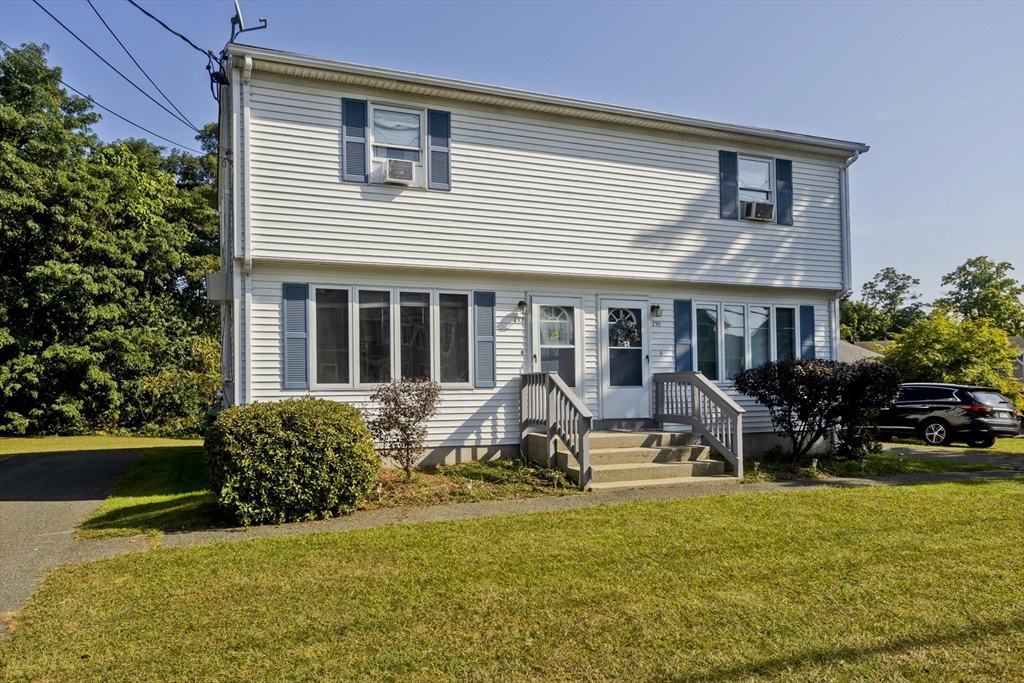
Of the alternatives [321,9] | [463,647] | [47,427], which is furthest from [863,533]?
[47,427]

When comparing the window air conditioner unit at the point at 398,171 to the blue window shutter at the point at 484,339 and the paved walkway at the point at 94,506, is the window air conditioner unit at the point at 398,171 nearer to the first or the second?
the blue window shutter at the point at 484,339

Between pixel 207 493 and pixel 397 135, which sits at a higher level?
pixel 397 135

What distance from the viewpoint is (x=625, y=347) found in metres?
11.5

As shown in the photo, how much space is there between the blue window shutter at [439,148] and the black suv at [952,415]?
11.8 metres

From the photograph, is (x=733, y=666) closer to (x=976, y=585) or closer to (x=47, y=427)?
(x=976, y=585)

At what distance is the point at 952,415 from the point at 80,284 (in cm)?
2178

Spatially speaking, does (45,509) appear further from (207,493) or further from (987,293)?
(987,293)

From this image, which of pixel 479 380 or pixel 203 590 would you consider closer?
pixel 203 590

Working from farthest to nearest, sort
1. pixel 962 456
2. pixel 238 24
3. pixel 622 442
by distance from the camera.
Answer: pixel 962 456
pixel 238 24
pixel 622 442

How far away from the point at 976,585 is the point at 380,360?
7.34m

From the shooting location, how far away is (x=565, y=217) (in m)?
11.0

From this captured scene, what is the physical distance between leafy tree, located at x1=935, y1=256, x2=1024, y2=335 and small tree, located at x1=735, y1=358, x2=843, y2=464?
36716 mm

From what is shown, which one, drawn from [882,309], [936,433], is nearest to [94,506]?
[936,433]

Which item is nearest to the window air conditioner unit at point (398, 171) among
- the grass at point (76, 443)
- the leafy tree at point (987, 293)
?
the grass at point (76, 443)
